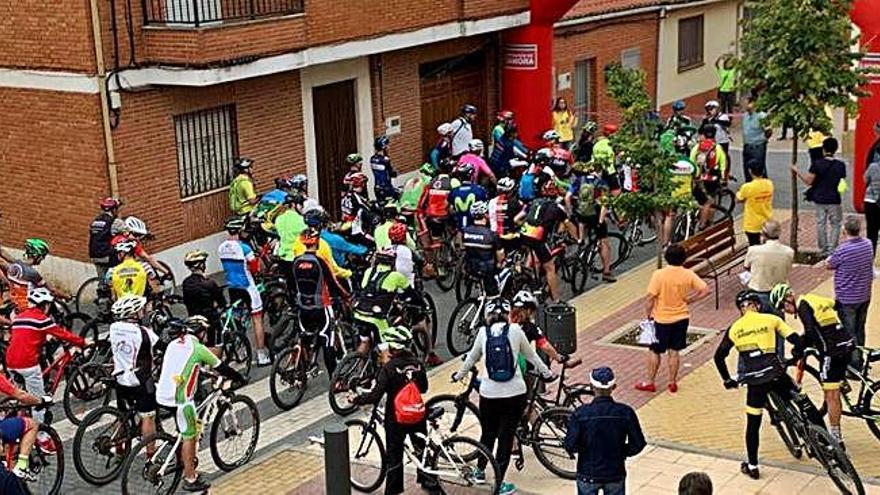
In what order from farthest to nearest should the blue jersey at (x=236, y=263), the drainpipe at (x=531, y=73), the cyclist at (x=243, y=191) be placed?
the drainpipe at (x=531, y=73)
the cyclist at (x=243, y=191)
the blue jersey at (x=236, y=263)

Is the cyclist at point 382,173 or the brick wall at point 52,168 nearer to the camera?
the brick wall at point 52,168

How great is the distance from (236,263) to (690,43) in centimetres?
2168

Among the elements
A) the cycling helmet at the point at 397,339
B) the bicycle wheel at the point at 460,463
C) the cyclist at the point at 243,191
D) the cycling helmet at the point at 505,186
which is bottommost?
the bicycle wheel at the point at 460,463

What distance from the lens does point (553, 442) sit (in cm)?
1092

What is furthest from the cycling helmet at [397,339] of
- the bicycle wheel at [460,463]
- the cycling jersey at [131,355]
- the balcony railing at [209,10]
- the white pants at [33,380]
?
the balcony railing at [209,10]

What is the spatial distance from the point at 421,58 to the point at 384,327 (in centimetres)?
1151

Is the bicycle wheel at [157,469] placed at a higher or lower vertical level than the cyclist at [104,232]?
lower

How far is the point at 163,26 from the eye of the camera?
57.5 ft

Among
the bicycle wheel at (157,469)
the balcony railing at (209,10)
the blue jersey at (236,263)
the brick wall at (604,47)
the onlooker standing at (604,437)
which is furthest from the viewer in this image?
the brick wall at (604,47)

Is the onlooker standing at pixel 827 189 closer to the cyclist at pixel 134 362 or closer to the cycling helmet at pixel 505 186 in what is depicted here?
the cycling helmet at pixel 505 186

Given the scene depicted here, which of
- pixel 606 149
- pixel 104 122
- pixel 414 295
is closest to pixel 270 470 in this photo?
pixel 414 295

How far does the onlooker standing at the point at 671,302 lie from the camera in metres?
12.7

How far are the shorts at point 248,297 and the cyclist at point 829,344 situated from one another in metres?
6.15

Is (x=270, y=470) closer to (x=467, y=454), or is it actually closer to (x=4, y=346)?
(x=467, y=454)
